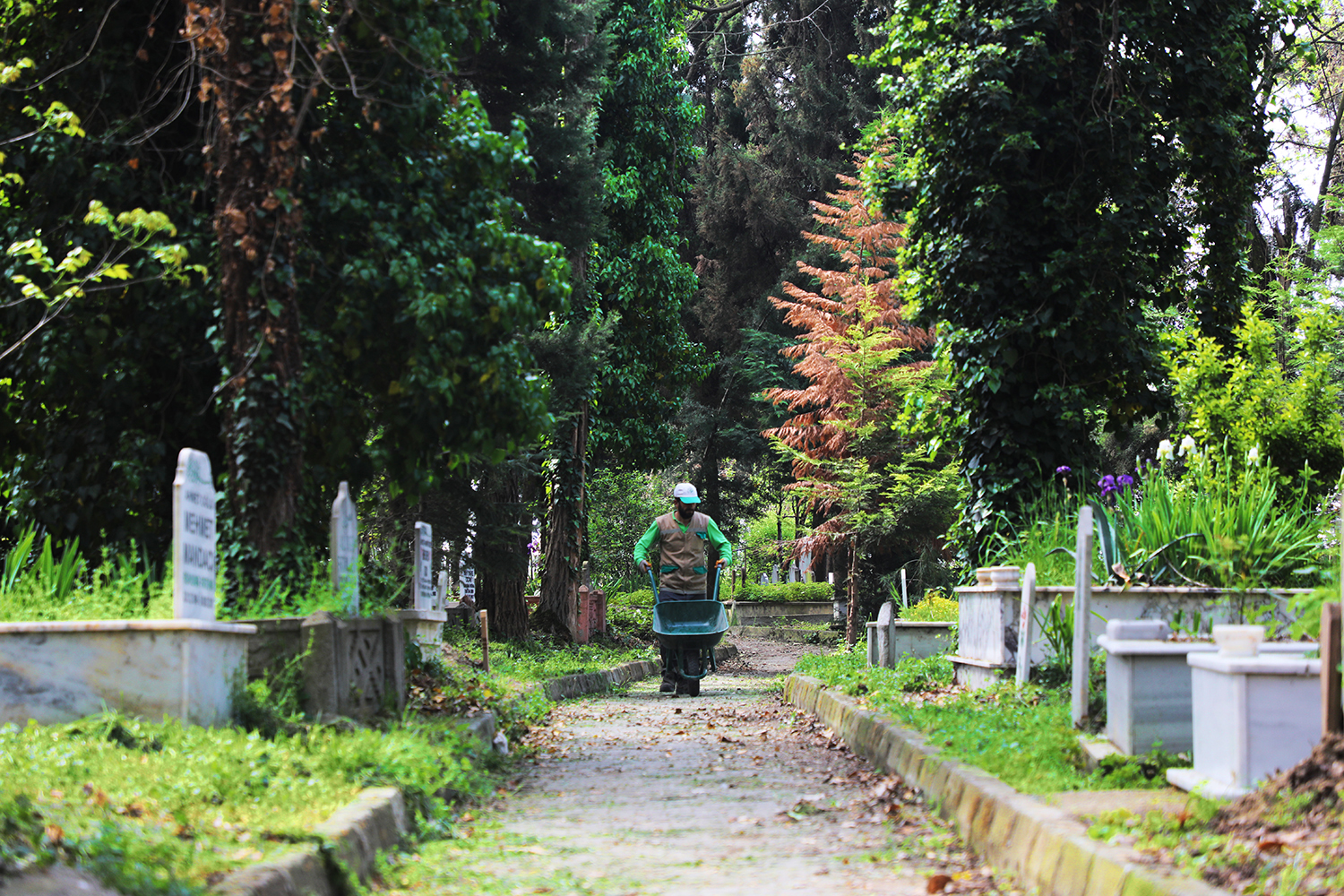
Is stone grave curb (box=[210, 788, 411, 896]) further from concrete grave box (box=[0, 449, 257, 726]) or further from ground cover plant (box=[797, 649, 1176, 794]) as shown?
ground cover plant (box=[797, 649, 1176, 794])

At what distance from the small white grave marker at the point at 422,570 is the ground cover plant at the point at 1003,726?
3.88 m

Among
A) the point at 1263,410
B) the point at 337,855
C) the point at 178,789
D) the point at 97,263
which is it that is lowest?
the point at 337,855

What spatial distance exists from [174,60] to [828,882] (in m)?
8.33

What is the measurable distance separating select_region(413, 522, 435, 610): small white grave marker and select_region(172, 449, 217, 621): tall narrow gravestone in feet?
14.5

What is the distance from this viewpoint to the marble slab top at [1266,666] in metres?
4.82

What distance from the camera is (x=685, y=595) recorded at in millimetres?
15891

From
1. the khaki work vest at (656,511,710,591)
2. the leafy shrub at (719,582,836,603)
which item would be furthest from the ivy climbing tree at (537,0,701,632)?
the leafy shrub at (719,582,836,603)

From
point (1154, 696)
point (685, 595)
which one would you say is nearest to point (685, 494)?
point (685, 595)

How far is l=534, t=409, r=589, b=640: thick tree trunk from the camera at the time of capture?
69.6 ft

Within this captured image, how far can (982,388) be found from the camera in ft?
42.3

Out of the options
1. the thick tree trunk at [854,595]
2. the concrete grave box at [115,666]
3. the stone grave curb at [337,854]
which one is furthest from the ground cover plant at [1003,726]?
the thick tree trunk at [854,595]

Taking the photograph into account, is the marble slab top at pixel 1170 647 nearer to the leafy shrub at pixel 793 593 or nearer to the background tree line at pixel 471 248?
the background tree line at pixel 471 248

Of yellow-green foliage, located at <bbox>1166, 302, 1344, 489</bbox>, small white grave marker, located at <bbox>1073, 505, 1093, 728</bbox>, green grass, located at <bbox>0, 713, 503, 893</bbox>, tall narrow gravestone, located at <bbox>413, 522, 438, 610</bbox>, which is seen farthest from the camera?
yellow-green foliage, located at <bbox>1166, 302, 1344, 489</bbox>

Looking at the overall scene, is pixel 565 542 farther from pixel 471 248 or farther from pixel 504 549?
pixel 471 248
